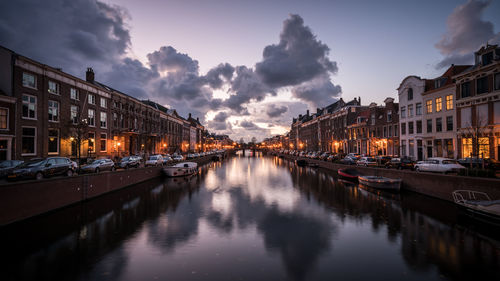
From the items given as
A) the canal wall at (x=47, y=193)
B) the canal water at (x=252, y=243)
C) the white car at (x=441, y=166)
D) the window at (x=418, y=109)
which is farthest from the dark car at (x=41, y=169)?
the window at (x=418, y=109)

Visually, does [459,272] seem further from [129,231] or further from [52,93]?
[52,93]

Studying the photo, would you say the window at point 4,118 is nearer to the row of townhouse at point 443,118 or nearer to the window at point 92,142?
the window at point 92,142

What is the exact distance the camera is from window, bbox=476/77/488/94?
28612mm

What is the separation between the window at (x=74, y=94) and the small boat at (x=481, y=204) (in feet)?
153

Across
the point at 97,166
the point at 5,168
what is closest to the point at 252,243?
the point at 5,168

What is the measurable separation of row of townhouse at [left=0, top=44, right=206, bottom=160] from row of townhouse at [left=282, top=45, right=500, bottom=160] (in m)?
44.8

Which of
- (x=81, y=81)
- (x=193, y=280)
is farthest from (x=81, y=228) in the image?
(x=81, y=81)

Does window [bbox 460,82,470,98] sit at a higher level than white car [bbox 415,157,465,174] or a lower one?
higher

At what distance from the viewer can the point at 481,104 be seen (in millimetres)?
29047

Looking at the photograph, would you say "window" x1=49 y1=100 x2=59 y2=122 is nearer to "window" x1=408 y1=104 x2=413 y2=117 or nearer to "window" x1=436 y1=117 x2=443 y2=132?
"window" x1=436 y1=117 x2=443 y2=132

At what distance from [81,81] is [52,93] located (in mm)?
5502

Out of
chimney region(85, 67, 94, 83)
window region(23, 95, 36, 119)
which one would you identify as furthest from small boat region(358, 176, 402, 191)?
chimney region(85, 67, 94, 83)

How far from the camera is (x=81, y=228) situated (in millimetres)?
14055

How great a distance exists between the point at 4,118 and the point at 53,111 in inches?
249
